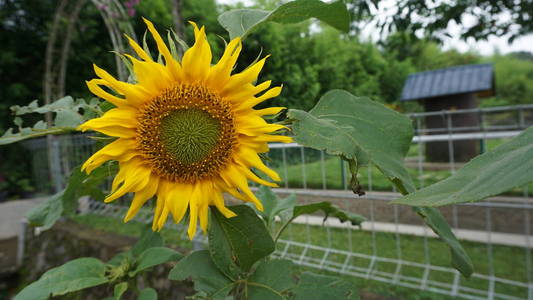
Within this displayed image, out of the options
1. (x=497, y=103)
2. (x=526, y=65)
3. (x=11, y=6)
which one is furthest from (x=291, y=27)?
(x=526, y=65)

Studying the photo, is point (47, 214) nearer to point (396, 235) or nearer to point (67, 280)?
point (67, 280)

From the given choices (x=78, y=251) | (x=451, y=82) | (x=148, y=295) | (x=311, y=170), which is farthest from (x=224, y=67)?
(x=451, y=82)

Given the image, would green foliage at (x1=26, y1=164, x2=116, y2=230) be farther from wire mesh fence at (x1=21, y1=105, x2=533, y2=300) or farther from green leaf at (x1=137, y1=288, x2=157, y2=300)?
wire mesh fence at (x1=21, y1=105, x2=533, y2=300)

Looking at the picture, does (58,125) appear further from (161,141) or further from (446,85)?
(446,85)

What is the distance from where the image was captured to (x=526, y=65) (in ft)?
66.3

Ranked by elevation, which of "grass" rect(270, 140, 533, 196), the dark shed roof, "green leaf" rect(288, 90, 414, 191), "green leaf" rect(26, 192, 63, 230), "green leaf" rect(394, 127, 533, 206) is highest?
the dark shed roof

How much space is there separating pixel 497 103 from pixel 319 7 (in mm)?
18086

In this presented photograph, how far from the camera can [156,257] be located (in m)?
0.53

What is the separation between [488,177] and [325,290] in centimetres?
34

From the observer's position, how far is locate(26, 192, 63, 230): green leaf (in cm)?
53

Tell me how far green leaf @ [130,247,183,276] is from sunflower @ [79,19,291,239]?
15cm

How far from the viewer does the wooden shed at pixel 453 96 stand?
5688 mm

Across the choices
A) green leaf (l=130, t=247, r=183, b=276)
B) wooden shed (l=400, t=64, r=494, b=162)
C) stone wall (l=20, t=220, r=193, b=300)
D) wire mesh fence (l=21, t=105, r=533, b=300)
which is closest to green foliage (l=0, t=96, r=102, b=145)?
green leaf (l=130, t=247, r=183, b=276)

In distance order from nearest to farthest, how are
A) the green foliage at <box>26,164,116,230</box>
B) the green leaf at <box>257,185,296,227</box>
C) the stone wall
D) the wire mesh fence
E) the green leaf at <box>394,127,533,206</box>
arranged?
the green leaf at <box>394,127,533,206</box>
the green foliage at <box>26,164,116,230</box>
the green leaf at <box>257,185,296,227</box>
the stone wall
the wire mesh fence
